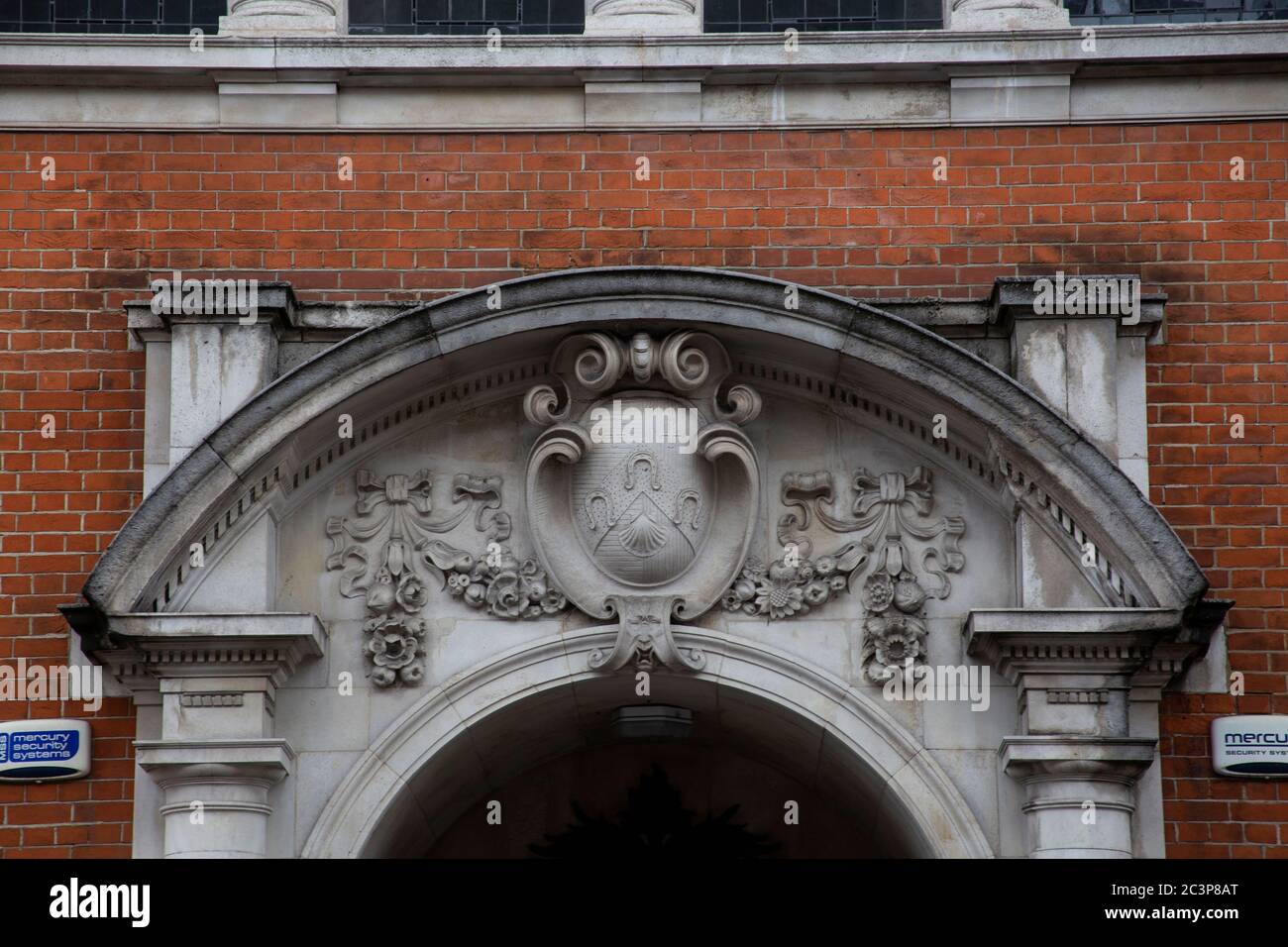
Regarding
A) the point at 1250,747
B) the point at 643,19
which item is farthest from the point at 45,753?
the point at 1250,747

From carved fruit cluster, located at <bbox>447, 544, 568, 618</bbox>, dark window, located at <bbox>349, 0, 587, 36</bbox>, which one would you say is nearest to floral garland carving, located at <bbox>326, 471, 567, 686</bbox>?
carved fruit cluster, located at <bbox>447, 544, 568, 618</bbox>

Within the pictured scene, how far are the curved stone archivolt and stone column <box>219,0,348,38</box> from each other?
1862mm

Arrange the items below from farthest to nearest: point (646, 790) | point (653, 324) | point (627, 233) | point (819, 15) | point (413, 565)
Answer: point (646, 790) < point (819, 15) < point (627, 233) < point (413, 565) < point (653, 324)

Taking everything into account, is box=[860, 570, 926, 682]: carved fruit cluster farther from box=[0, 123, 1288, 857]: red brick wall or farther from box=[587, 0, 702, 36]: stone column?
box=[587, 0, 702, 36]: stone column

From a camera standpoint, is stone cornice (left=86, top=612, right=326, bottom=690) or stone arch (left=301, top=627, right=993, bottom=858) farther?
stone arch (left=301, top=627, right=993, bottom=858)

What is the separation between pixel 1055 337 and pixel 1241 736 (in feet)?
6.40

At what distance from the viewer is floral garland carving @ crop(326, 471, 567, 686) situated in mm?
11438

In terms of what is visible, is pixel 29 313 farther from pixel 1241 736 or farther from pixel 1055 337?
pixel 1241 736

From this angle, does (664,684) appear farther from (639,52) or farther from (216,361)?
(639,52)

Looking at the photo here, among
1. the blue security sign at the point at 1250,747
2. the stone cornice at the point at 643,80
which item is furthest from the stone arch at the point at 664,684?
the stone cornice at the point at 643,80

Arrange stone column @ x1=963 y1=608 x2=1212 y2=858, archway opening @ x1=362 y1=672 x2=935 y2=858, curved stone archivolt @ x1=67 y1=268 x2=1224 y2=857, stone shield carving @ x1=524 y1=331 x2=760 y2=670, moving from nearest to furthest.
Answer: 1. stone column @ x1=963 y1=608 x2=1212 y2=858
2. curved stone archivolt @ x1=67 y1=268 x2=1224 y2=857
3. stone shield carving @ x1=524 y1=331 x2=760 y2=670
4. archway opening @ x1=362 y1=672 x2=935 y2=858

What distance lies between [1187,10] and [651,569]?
395 cm

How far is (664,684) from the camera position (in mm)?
11633

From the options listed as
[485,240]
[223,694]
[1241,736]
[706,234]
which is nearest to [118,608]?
[223,694]
